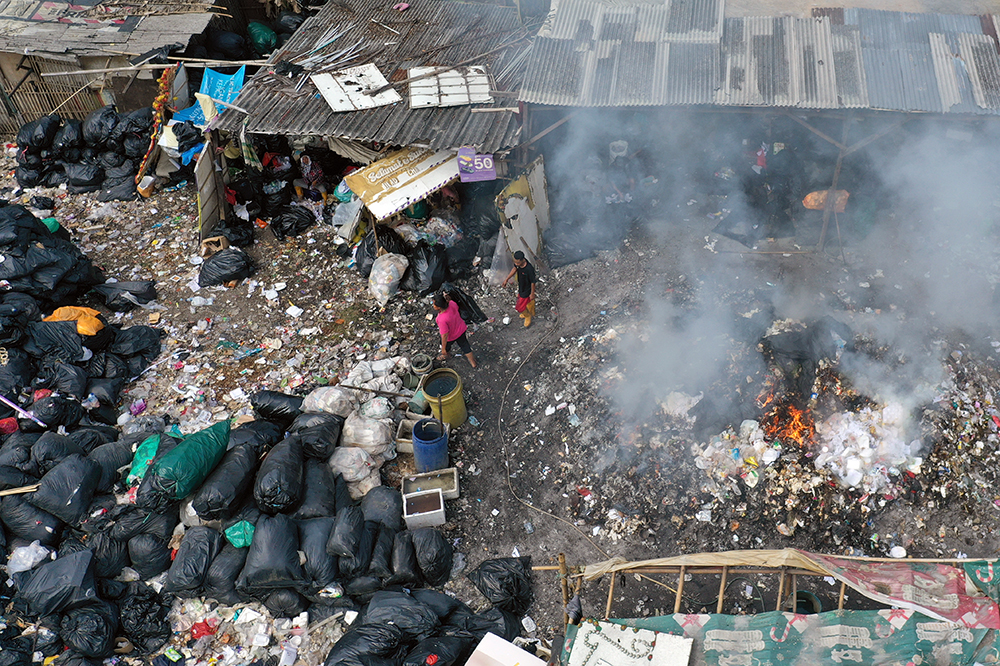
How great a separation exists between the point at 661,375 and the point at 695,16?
167 inches

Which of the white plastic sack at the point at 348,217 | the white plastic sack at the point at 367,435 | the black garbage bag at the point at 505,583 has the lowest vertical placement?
the black garbage bag at the point at 505,583

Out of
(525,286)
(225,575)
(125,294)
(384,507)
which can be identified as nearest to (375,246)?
(525,286)

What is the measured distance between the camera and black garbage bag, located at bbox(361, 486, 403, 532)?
18.5 feet

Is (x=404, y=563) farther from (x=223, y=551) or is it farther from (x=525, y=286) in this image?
(x=525, y=286)

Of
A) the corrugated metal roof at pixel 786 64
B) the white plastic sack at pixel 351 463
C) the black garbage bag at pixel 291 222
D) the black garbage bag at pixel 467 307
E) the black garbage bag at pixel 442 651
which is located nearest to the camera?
the black garbage bag at pixel 442 651

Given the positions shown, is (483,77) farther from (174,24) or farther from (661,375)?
(174,24)

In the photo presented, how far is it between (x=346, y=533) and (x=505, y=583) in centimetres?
131

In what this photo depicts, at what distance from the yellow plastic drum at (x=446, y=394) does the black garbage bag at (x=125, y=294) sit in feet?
13.8

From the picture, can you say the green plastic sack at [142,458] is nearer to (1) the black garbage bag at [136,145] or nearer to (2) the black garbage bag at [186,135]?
(2) the black garbage bag at [186,135]

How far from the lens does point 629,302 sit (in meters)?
7.50

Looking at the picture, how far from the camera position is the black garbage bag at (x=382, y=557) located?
5.26m

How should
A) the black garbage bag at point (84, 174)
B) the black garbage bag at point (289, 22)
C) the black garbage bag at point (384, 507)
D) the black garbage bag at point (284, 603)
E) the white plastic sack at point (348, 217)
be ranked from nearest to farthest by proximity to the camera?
the black garbage bag at point (284, 603)
the black garbage bag at point (384, 507)
the white plastic sack at point (348, 217)
the black garbage bag at point (84, 174)
the black garbage bag at point (289, 22)

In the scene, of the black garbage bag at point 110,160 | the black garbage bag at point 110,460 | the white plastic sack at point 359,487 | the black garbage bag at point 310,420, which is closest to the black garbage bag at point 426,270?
the black garbage bag at point 310,420

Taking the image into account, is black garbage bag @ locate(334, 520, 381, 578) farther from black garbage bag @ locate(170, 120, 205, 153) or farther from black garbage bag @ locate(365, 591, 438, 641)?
black garbage bag @ locate(170, 120, 205, 153)
